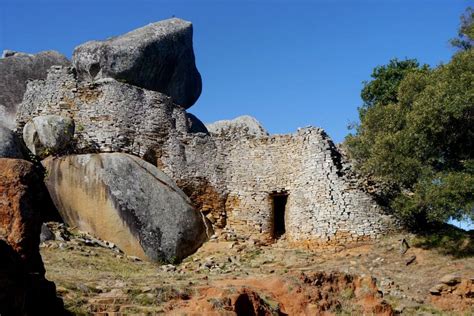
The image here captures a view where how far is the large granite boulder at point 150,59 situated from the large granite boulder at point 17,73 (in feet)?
11.9

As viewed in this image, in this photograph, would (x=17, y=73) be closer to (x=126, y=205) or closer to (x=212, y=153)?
(x=212, y=153)

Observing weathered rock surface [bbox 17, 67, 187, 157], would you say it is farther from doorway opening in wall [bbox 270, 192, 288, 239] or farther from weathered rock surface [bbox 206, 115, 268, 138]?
weathered rock surface [bbox 206, 115, 268, 138]

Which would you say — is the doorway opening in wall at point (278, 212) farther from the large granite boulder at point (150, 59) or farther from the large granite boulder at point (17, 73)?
the large granite boulder at point (17, 73)

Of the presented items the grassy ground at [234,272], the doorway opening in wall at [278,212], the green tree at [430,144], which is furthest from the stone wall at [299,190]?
the green tree at [430,144]

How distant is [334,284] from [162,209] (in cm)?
1003

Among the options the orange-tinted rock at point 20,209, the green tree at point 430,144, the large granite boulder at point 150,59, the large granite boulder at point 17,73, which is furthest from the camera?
the large granite boulder at point 17,73

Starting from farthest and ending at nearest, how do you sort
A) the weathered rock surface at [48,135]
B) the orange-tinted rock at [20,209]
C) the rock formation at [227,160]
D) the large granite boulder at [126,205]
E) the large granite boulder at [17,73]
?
the large granite boulder at [17,73]
the weathered rock surface at [48,135]
the rock formation at [227,160]
the large granite boulder at [126,205]
the orange-tinted rock at [20,209]

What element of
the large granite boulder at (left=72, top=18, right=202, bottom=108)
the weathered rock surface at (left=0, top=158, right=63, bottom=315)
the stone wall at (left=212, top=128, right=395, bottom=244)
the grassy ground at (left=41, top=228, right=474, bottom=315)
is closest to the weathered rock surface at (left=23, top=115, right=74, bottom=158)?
the large granite boulder at (left=72, top=18, right=202, bottom=108)

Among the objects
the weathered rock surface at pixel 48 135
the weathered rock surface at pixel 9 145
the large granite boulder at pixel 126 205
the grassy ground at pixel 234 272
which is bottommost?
the grassy ground at pixel 234 272

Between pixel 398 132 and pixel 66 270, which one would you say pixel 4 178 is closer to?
pixel 66 270

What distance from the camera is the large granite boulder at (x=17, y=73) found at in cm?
3284

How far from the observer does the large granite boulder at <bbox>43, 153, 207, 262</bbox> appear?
23.5m

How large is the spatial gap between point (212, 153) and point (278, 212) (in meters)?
4.02

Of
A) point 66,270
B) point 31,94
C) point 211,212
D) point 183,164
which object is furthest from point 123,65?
point 66,270
